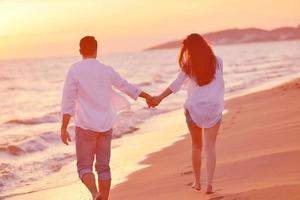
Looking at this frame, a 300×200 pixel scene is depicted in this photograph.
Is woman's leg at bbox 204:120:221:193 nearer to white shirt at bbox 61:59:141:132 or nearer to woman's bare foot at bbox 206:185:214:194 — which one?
woman's bare foot at bbox 206:185:214:194

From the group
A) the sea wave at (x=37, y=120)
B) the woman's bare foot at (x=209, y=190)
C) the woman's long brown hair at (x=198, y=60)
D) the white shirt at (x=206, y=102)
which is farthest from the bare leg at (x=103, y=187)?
the sea wave at (x=37, y=120)

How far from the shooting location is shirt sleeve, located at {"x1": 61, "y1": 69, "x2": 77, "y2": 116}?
5.81 meters

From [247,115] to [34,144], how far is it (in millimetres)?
5451

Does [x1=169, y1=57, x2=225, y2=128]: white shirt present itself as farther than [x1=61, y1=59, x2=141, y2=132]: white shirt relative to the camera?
Yes

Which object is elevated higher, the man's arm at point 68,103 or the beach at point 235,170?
the man's arm at point 68,103

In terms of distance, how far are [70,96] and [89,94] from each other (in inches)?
7.4

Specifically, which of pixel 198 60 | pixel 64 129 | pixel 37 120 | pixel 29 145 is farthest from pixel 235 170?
pixel 37 120

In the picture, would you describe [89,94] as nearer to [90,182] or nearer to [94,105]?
[94,105]

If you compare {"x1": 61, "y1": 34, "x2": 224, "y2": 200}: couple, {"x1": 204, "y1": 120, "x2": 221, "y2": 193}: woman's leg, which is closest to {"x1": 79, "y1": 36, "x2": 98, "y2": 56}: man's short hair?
{"x1": 61, "y1": 34, "x2": 224, "y2": 200}: couple

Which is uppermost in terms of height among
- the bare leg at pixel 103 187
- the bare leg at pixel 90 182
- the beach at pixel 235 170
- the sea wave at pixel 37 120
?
the bare leg at pixel 90 182

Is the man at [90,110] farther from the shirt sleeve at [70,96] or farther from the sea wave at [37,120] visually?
the sea wave at [37,120]

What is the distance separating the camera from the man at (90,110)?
5840mm

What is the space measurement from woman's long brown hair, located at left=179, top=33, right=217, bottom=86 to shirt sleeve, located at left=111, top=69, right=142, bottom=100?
638 millimetres

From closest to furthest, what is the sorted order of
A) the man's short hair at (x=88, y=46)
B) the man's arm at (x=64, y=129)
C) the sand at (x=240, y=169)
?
the man's arm at (x=64, y=129) < the man's short hair at (x=88, y=46) < the sand at (x=240, y=169)
